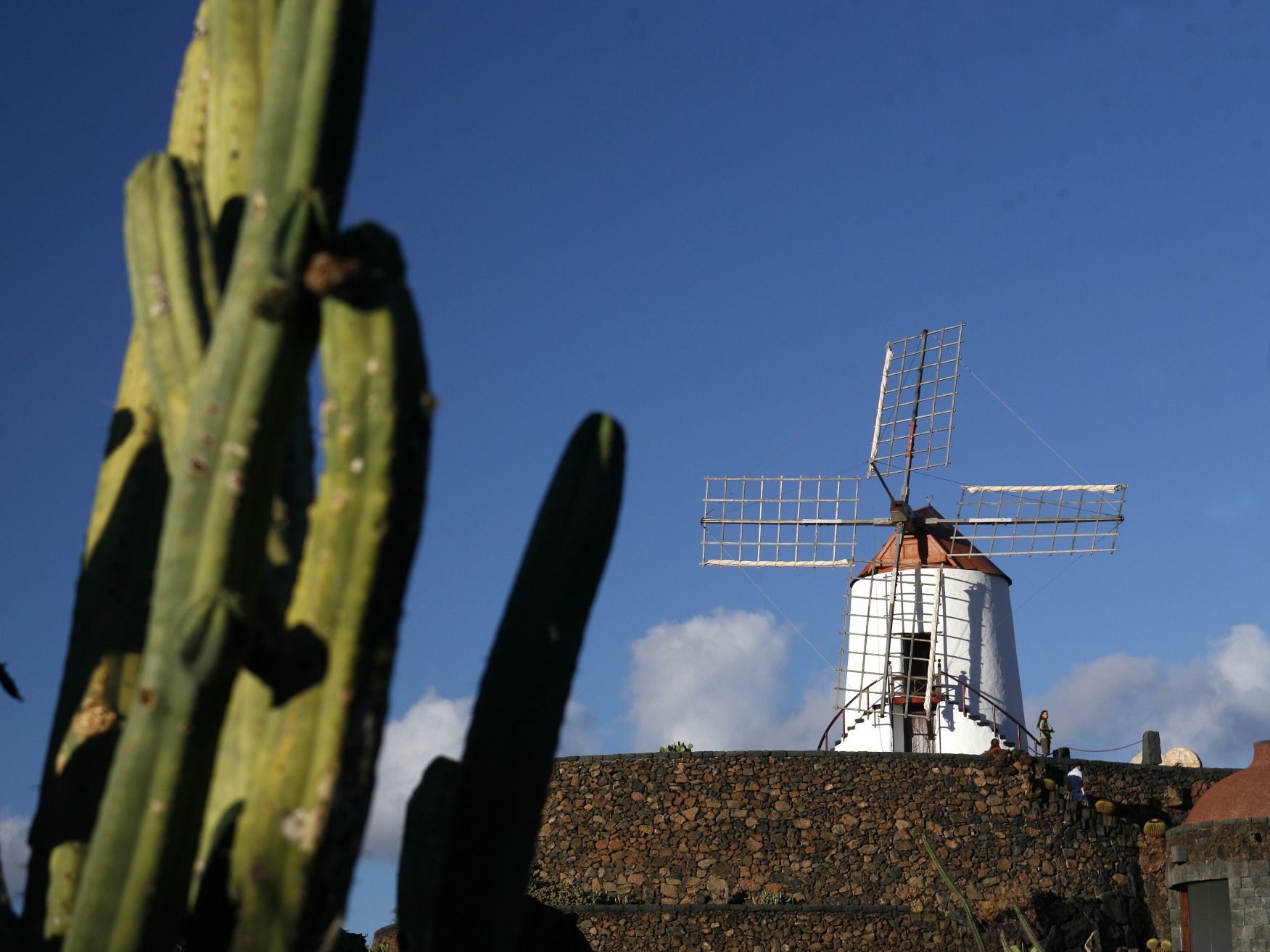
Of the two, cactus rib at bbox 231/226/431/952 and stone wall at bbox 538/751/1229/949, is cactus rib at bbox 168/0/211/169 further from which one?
stone wall at bbox 538/751/1229/949

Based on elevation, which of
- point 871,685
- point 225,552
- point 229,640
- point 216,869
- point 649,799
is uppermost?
point 871,685

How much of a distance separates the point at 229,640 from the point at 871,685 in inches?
751

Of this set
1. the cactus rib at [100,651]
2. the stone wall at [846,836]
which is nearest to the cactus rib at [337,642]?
the cactus rib at [100,651]

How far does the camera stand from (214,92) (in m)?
3.54

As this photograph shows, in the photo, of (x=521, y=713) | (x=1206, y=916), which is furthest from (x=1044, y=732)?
(x=521, y=713)

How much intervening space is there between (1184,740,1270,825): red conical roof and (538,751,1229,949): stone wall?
2122 millimetres

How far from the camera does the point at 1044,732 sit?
19.9 m

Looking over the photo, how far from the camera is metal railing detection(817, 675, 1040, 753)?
66.9ft

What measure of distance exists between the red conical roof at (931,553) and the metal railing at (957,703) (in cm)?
189

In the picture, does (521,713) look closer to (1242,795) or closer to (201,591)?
(201,591)

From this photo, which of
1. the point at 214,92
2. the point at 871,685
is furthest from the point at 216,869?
the point at 871,685

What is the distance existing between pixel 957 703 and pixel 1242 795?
565 centimetres

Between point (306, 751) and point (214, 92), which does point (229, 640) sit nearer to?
point (306, 751)

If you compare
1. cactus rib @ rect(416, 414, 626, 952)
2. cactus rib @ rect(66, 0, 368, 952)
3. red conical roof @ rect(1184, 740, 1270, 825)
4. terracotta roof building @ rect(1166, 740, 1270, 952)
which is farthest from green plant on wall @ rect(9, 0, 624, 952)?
red conical roof @ rect(1184, 740, 1270, 825)
